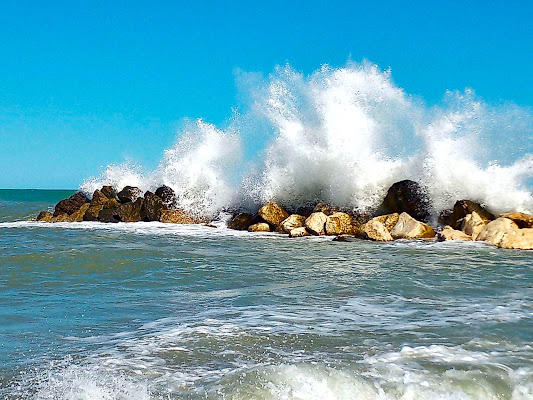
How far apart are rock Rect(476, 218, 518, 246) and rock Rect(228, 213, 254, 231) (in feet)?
17.9

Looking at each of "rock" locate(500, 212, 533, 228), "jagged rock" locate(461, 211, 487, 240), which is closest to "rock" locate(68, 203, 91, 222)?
"jagged rock" locate(461, 211, 487, 240)

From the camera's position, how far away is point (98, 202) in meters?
16.8

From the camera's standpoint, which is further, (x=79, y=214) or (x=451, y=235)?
(x=79, y=214)

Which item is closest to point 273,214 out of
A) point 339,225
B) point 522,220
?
point 339,225

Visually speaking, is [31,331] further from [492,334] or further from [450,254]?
[450,254]

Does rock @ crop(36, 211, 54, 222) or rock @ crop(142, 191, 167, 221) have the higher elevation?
rock @ crop(142, 191, 167, 221)

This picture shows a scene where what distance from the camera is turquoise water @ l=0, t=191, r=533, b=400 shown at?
3.09m

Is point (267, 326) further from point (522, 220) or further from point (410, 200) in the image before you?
point (410, 200)

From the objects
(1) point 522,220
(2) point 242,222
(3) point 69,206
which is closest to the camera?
(1) point 522,220

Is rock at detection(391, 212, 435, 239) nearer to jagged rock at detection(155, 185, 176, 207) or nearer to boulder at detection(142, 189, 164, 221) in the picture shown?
boulder at detection(142, 189, 164, 221)

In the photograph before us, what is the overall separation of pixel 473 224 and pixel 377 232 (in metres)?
1.72

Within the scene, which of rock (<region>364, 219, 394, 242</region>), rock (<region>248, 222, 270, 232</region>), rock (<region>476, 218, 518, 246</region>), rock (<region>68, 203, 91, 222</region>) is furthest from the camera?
rock (<region>68, 203, 91, 222</region>)

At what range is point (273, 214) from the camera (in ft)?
42.3

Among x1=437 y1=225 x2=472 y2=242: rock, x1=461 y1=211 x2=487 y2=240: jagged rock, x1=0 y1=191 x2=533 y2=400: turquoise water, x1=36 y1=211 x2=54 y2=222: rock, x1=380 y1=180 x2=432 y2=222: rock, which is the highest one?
x1=380 y1=180 x2=432 y2=222: rock
